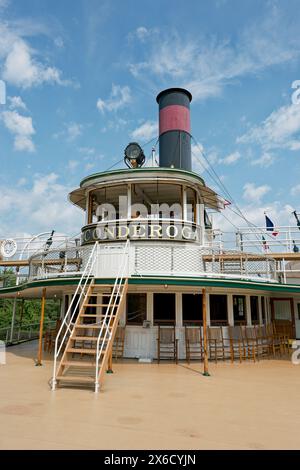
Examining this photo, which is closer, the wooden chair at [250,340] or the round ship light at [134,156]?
the wooden chair at [250,340]

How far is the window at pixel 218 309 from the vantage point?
11.7 metres

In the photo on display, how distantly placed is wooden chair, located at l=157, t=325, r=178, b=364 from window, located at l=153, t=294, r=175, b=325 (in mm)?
271

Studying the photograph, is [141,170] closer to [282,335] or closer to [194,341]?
[194,341]

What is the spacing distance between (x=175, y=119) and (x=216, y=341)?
37.0 ft

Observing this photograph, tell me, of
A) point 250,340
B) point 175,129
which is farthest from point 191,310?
point 175,129

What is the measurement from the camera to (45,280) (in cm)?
1027

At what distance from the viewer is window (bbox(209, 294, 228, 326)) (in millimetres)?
11734

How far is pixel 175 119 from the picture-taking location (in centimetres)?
1723

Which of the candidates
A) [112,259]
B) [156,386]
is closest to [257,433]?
[156,386]

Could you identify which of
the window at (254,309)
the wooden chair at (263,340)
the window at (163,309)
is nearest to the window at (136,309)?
the window at (163,309)

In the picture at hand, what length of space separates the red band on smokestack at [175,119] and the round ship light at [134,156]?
10.8 ft

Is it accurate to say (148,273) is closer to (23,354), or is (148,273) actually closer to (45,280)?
(45,280)

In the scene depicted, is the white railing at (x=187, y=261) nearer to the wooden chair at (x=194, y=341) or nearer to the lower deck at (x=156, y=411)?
the wooden chair at (x=194, y=341)

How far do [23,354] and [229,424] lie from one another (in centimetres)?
1045
